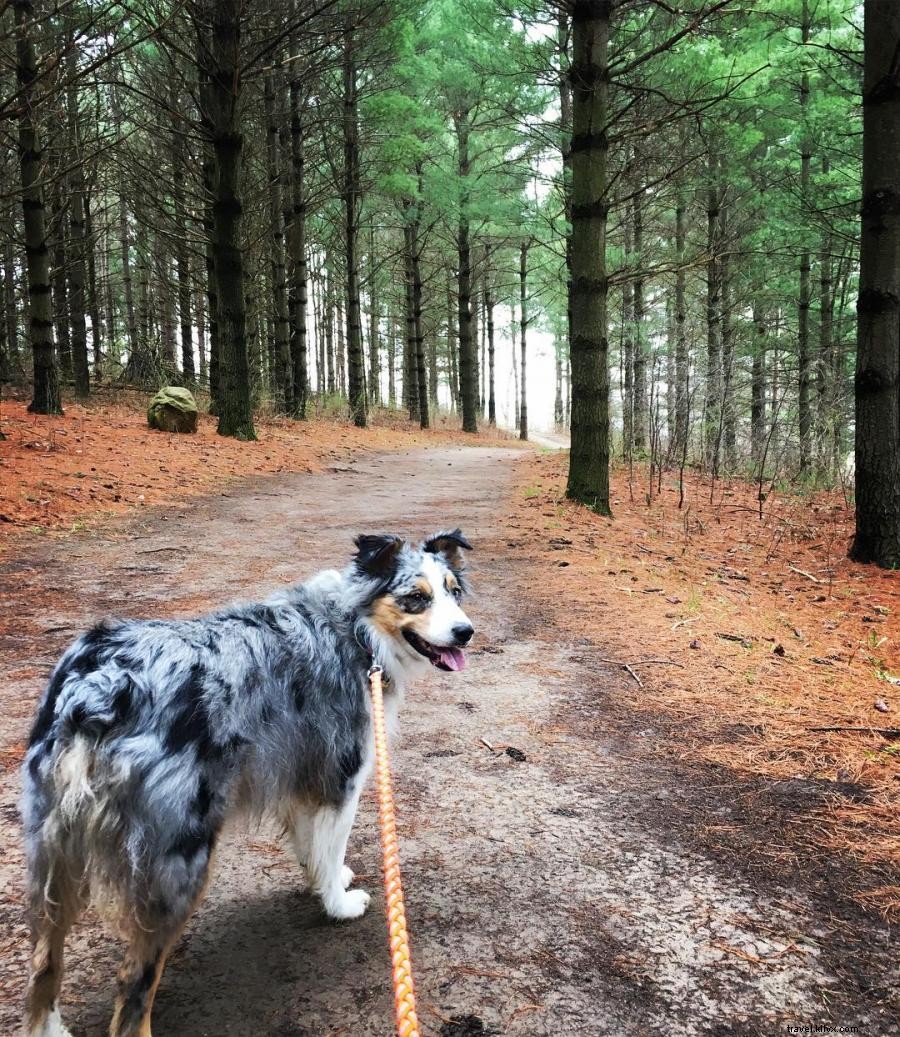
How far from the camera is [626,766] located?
3.71m

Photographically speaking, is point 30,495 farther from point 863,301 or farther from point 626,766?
point 863,301

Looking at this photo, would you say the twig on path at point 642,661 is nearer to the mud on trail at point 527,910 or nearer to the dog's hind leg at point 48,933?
the mud on trail at point 527,910

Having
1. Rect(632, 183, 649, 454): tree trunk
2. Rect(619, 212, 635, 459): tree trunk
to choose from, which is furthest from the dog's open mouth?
Rect(619, 212, 635, 459): tree trunk

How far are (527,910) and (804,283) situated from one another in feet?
62.4

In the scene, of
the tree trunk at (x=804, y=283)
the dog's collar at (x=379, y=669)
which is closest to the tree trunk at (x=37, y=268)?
the tree trunk at (x=804, y=283)

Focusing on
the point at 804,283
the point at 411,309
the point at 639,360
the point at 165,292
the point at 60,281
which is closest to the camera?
the point at 639,360

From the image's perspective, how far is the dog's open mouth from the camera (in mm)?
2895

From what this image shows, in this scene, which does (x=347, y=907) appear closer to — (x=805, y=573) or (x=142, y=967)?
(x=142, y=967)

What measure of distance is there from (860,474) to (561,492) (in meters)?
4.71

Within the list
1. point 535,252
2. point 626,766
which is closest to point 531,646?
point 626,766

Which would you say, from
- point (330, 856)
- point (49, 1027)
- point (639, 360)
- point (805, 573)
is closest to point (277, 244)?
point (639, 360)

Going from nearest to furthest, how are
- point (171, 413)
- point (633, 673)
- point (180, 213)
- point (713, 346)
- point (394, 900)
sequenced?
1. point (394, 900)
2. point (633, 673)
3. point (171, 413)
4. point (713, 346)
5. point (180, 213)

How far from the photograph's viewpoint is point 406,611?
114 inches

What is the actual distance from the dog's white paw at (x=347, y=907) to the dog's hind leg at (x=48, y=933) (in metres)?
0.92
